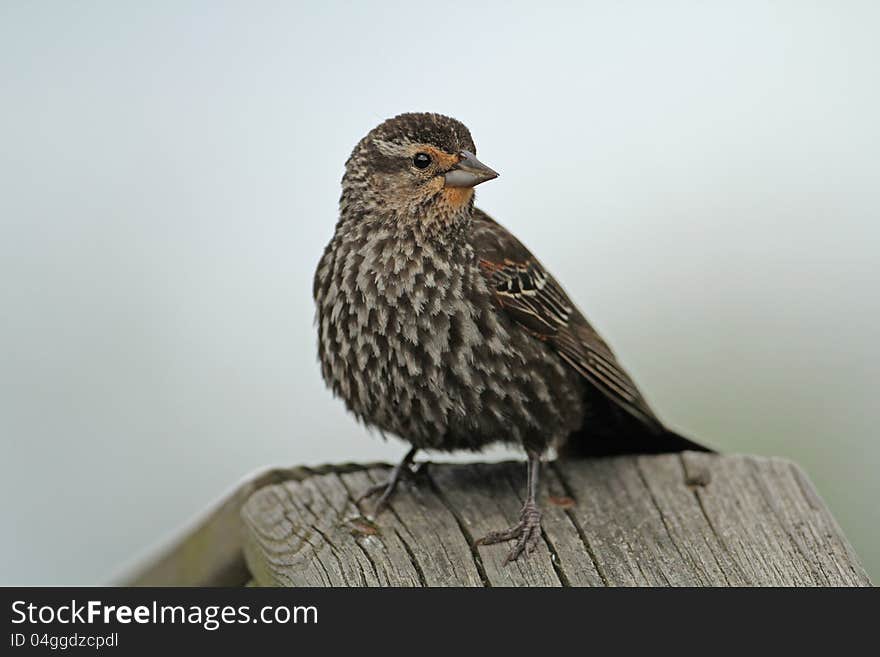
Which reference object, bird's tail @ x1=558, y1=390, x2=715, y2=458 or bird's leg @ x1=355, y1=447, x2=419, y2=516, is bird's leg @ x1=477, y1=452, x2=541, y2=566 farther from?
bird's tail @ x1=558, y1=390, x2=715, y2=458

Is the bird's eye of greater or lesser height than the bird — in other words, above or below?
above

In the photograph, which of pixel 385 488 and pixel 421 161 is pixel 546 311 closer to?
pixel 421 161

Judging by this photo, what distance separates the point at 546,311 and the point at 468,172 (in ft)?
1.83

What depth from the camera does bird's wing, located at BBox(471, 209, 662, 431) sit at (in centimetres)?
380

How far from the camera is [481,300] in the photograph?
371cm

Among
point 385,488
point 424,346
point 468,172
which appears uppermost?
point 468,172

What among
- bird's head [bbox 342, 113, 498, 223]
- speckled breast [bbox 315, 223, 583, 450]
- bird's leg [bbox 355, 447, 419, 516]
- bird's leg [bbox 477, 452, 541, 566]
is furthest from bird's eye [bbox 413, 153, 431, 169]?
bird's leg [bbox 477, 452, 541, 566]

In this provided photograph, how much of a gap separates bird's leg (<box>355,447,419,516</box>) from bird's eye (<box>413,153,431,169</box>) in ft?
2.76

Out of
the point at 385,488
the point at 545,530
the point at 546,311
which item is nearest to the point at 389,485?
the point at 385,488

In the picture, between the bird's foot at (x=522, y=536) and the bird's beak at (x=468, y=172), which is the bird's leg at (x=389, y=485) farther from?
the bird's beak at (x=468, y=172)

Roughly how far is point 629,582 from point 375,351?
3.56 ft

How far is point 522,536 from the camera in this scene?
3.20 m
